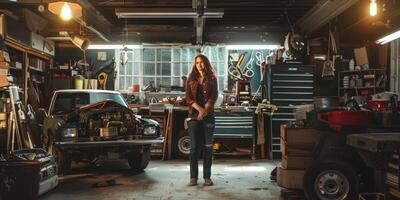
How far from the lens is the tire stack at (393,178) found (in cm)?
377

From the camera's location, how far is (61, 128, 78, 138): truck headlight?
680cm

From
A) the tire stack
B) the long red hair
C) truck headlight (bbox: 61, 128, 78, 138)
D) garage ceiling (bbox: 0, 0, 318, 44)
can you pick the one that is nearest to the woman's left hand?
the long red hair

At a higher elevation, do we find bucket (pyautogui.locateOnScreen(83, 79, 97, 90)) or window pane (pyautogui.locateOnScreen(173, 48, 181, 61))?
window pane (pyautogui.locateOnScreen(173, 48, 181, 61))

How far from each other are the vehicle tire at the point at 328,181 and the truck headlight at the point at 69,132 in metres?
3.62

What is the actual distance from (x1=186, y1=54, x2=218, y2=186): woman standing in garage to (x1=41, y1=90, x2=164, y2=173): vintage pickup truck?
1.23 m

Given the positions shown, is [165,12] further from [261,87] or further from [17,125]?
[261,87]

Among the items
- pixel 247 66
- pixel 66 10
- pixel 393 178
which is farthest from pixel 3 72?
pixel 393 178

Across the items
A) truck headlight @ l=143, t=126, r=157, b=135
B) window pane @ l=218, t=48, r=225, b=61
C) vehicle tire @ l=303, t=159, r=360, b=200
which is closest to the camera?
vehicle tire @ l=303, t=159, r=360, b=200

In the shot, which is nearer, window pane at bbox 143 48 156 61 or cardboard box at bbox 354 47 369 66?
cardboard box at bbox 354 47 369 66

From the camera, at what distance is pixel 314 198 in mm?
4949

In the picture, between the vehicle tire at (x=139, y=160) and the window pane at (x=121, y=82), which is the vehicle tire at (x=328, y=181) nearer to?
the vehicle tire at (x=139, y=160)

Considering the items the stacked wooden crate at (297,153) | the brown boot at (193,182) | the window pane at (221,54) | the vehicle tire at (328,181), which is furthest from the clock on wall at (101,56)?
the vehicle tire at (328,181)

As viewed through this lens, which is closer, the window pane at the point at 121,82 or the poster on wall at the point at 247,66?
the poster on wall at the point at 247,66

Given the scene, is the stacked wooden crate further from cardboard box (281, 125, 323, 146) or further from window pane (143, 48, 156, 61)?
window pane (143, 48, 156, 61)
